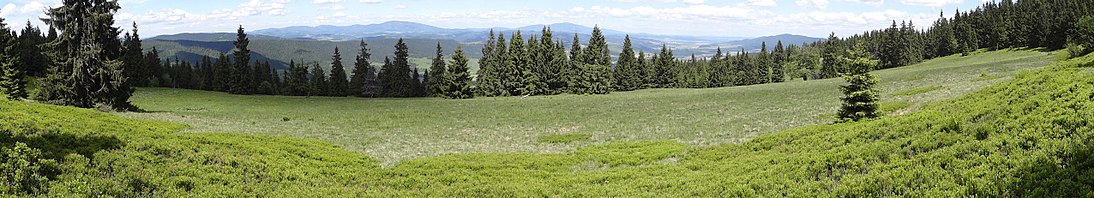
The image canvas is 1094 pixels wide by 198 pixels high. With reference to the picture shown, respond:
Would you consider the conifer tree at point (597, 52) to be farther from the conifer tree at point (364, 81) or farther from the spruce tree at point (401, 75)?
the conifer tree at point (364, 81)

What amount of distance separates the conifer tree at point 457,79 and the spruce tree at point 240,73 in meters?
40.8

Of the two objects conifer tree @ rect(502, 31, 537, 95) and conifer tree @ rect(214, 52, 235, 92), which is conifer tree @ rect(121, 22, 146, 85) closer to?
conifer tree @ rect(214, 52, 235, 92)

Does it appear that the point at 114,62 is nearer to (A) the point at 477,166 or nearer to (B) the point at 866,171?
(A) the point at 477,166

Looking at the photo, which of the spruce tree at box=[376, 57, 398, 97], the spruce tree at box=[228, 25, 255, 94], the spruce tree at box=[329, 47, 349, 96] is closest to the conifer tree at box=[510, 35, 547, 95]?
the spruce tree at box=[376, 57, 398, 97]

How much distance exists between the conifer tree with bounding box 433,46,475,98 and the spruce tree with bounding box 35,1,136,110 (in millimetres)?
50151

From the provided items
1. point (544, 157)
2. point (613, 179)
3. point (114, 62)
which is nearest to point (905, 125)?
point (613, 179)

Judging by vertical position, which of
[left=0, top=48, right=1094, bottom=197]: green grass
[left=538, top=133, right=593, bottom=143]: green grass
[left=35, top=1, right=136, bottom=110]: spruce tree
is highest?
[left=35, top=1, right=136, bottom=110]: spruce tree

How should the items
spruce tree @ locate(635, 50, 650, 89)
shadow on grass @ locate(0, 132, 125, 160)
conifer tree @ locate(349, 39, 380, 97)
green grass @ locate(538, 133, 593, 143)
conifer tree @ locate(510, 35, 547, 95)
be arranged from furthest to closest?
spruce tree @ locate(635, 50, 650, 89), conifer tree @ locate(349, 39, 380, 97), conifer tree @ locate(510, 35, 547, 95), green grass @ locate(538, 133, 593, 143), shadow on grass @ locate(0, 132, 125, 160)

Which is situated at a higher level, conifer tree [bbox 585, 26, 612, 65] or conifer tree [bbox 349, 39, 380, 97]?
conifer tree [bbox 585, 26, 612, 65]

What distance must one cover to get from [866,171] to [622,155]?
1077cm

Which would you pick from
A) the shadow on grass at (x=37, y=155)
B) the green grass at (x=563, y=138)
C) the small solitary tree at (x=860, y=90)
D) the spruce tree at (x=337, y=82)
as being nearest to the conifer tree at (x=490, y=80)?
the spruce tree at (x=337, y=82)

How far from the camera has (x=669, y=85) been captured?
122375 mm

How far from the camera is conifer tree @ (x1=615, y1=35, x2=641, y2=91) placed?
371 feet

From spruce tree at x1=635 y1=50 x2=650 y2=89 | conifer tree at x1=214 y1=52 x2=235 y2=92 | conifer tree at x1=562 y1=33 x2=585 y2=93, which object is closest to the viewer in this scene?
conifer tree at x1=562 y1=33 x2=585 y2=93
